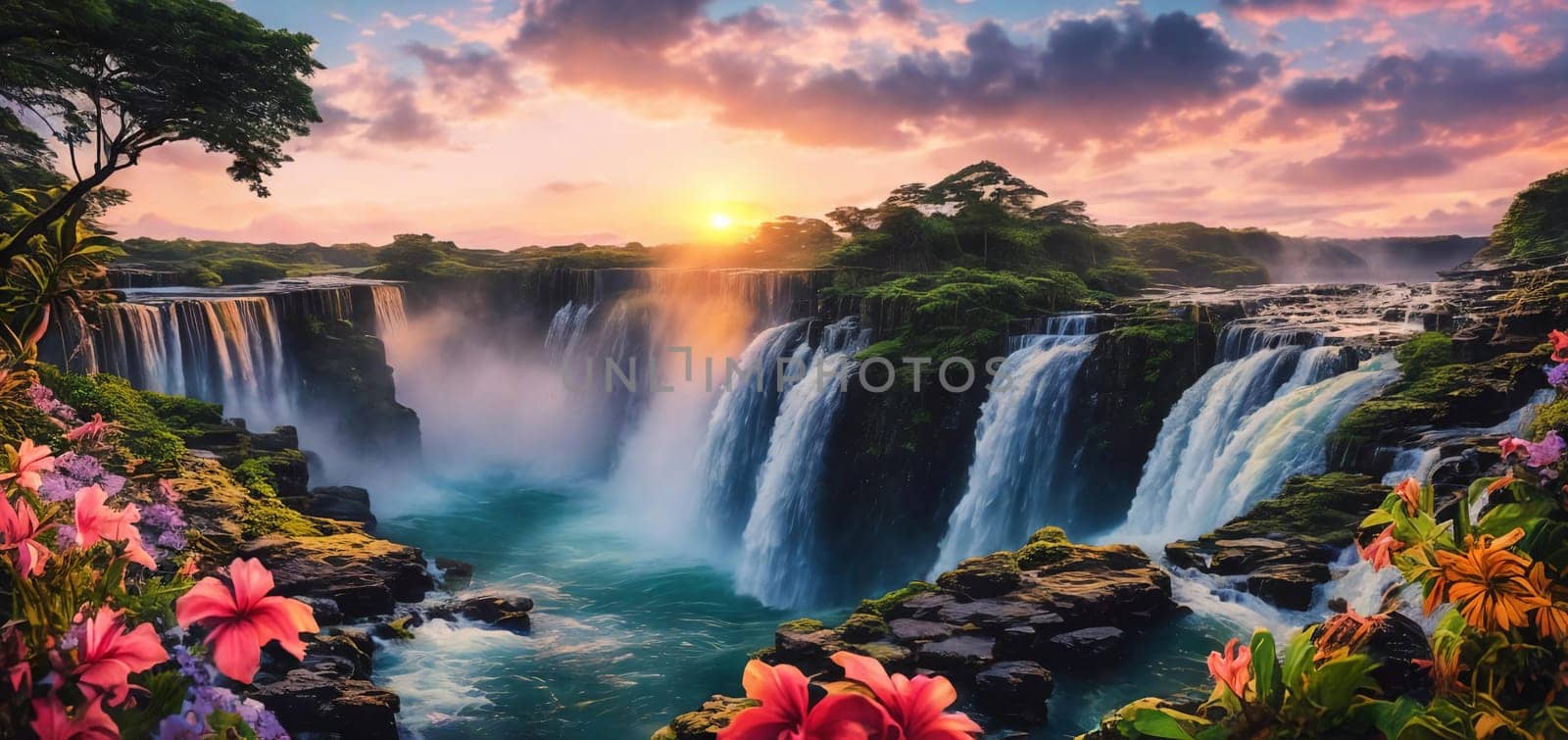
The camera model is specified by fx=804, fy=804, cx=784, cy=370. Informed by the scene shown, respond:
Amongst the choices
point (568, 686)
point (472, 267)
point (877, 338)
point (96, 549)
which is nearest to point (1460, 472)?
point (96, 549)

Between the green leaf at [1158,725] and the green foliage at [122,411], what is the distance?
14.3 m

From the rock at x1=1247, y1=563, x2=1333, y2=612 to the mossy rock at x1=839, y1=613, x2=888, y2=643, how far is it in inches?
176

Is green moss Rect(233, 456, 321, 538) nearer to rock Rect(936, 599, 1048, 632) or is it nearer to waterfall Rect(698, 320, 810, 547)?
waterfall Rect(698, 320, 810, 547)

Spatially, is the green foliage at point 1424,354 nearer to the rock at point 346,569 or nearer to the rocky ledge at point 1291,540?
the rocky ledge at point 1291,540

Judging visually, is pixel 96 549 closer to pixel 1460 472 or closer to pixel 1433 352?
pixel 1460 472

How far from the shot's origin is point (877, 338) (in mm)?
21922

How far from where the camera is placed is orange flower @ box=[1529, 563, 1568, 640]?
2.30m

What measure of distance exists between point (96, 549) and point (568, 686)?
11.3m

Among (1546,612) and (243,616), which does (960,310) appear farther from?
(243,616)

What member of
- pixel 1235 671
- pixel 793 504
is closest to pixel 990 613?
pixel 1235 671

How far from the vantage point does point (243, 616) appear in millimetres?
1571

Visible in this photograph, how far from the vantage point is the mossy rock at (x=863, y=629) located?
34.2 ft

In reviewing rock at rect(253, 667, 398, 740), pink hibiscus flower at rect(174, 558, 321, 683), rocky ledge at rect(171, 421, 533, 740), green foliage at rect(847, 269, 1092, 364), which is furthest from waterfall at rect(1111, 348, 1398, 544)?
pink hibiscus flower at rect(174, 558, 321, 683)

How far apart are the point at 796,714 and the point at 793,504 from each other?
19098 mm
